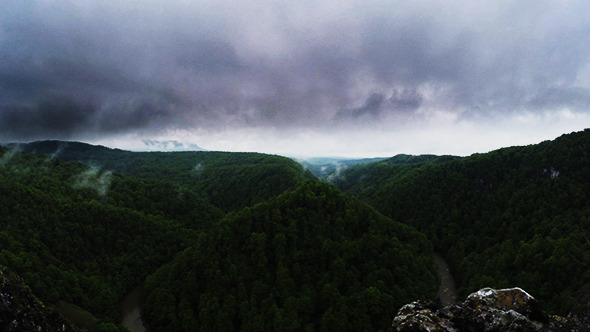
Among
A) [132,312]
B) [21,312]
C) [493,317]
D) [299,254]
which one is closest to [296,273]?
[299,254]

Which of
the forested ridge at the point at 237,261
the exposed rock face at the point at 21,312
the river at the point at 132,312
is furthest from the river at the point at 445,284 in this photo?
the river at the point at 132,312

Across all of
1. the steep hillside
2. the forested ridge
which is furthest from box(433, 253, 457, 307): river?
the steep hillside

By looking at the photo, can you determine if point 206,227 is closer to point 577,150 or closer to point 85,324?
point 85,324

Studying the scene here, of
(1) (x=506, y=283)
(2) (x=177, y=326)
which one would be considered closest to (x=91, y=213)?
(2) (x=177, y=326)

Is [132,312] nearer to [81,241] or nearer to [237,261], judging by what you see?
[81,241]

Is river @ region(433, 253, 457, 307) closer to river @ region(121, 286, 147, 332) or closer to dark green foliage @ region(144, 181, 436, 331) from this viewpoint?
dark green foliage @ region(144, 181, 436, 331)
